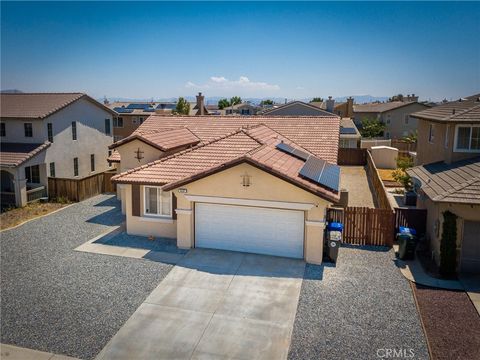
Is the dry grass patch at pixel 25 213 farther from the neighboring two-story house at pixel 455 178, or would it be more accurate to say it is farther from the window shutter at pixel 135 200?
the neighboring two-story house at pixel 455 178

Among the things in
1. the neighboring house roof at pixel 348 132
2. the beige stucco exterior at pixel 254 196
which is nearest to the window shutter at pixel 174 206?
the beige stucco exterior at pixel 254 196

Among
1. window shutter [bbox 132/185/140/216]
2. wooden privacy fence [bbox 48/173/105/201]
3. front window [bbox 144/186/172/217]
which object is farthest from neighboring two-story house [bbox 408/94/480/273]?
wooden privacy fence [bbox 48/173/105/201]

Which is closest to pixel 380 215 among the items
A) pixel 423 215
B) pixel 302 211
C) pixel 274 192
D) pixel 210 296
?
pixel 423 215

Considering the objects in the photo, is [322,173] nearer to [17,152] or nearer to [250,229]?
[250,229]

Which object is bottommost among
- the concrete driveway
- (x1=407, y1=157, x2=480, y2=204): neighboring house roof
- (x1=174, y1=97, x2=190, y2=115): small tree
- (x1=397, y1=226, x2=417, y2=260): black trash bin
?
the concrete driveway

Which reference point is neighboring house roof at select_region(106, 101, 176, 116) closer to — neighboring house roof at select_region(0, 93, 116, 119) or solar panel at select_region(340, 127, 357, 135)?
neighboring house roof at select_region(0, 93, 116, 119)

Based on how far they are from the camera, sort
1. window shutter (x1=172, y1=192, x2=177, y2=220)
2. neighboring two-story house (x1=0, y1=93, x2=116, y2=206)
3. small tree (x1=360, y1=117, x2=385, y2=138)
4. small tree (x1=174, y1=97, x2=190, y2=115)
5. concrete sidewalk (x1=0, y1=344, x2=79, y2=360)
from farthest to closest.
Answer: small tree (x1=174, y1=97, x2=190, y2=115), small tree (x1=360, y1=117, x2=385, y2=138), neighboring two-story house (x1=0, y1=93, x2=116, y2=206), window shutter (x1=172, y1=192, x2=177, y2=220), concrete sidewalk (x1=0, y1=344, x2=79, y2=360)

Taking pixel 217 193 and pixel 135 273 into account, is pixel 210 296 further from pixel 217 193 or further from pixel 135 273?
pixel 217 193
